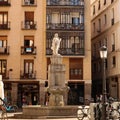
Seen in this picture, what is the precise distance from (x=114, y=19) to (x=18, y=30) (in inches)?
475

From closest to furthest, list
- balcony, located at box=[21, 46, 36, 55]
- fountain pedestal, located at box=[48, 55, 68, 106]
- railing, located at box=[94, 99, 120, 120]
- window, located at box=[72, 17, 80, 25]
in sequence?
railing, located at box=[94, 99, 120, 120]
fountain pedestal, located at box=[48, 55, 68, 106]
balcony, located at box=[21, 46, 36, 55]
window, located at box=[72, 17, 80, 25]

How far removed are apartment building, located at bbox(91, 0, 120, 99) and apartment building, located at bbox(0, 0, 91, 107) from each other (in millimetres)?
3188

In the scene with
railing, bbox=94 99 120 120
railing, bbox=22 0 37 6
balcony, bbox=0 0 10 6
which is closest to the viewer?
railing, bbox=94 99 120 120

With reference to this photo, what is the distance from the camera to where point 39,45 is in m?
51.1

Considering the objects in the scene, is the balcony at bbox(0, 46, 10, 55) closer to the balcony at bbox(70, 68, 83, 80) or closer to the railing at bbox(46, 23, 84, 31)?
the railing at bbox(46, 23, 84, 31)

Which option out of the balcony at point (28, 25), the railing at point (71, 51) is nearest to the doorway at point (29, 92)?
the railing at point (71, 51)

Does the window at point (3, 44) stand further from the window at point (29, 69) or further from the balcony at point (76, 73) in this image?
the balcony at point (76, 73)

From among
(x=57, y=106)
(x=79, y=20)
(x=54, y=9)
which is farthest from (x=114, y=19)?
(x=57, y=106)

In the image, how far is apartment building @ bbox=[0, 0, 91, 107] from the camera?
50438mm

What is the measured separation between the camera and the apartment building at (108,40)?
51.3 meters

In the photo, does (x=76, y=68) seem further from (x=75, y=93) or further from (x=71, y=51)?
(x=75, y=93)

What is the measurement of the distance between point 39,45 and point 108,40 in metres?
9.23

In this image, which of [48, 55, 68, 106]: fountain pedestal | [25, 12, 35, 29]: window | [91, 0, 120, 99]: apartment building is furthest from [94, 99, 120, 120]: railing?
[25, 12, 35, 29]: window

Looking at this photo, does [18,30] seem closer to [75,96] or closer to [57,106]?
[75,96]
